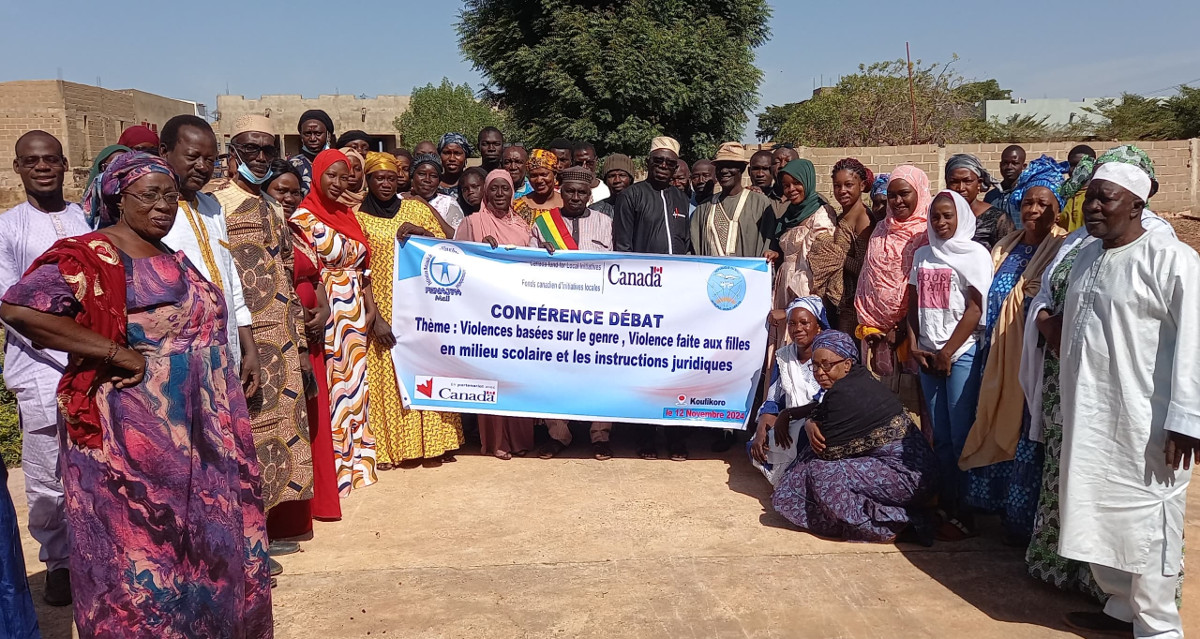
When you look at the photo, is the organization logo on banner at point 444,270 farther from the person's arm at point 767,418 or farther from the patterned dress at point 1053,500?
the patterned dress at point 1053,500

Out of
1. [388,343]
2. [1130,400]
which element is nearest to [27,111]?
[388,343]

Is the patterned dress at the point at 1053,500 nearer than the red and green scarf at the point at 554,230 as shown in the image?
Yes

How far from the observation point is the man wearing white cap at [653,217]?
20.7 ft

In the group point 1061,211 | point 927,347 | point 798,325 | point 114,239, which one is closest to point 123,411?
point 114,239

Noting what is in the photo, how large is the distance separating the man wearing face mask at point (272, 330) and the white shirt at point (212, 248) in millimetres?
203

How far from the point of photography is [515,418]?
618 cm

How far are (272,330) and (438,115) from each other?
139 feet

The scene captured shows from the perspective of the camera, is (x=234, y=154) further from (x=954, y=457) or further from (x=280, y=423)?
(x=954, y=457)

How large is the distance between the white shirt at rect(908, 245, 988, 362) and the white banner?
48.2 inches

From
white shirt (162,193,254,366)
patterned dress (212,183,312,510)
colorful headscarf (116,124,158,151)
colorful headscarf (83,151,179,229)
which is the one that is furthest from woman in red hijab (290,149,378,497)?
colorful headscarf (83,151,179,229)

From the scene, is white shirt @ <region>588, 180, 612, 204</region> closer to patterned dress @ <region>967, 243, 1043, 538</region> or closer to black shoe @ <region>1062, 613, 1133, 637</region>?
patterned dress @ <region>967, 243, 1043, 538</region>

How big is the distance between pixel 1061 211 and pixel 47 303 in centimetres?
437

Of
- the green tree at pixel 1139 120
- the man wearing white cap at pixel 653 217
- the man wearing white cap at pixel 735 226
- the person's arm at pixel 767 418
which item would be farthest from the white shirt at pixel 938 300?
the green tree at pixel 1139 120

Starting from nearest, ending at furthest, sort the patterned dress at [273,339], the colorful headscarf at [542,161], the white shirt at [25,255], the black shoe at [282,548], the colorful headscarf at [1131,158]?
the colorful headscarf at [1131,158]
the white shirt at [25,255]
the patterned dress at [273,339]
the black shoe at [282,548]
the colorful headscarf at [542,161]
